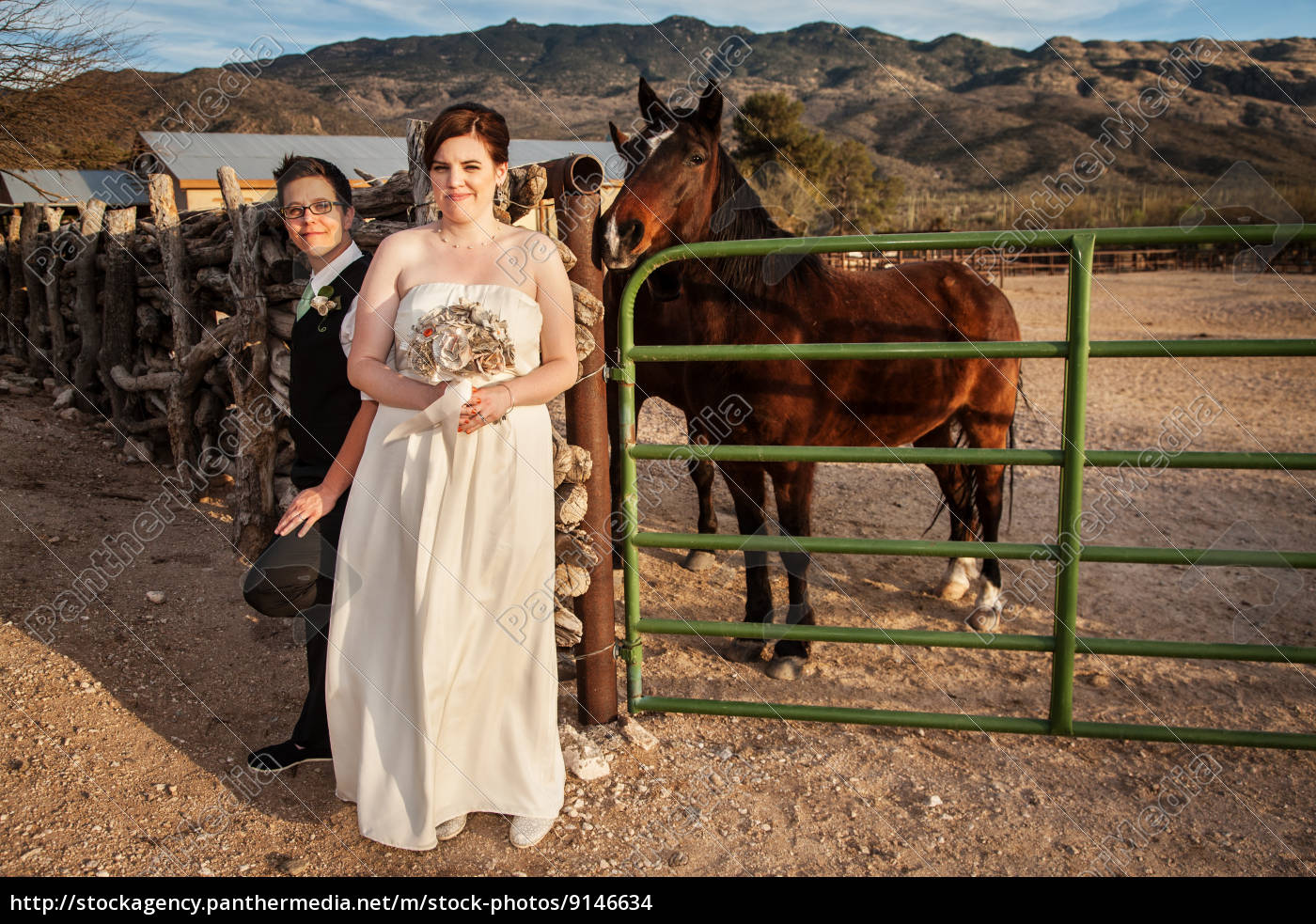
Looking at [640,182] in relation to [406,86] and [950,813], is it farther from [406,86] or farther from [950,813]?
[406,86]

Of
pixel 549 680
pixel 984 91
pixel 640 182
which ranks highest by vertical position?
pixel 984 91

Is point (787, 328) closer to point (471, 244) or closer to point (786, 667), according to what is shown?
point (786, 667)

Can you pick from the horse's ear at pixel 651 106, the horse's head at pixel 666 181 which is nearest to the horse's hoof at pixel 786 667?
the horse's head at pixel 666 181

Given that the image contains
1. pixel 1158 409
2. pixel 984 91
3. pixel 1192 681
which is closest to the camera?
pixel 1192 681

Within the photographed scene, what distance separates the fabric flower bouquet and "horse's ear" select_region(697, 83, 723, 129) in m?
1.66

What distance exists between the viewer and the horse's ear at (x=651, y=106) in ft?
11.3

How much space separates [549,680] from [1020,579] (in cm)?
327

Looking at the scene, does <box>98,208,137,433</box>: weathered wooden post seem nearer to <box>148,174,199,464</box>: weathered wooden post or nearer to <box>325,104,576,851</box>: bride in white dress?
<box>148,174,199,464</box>: weathered wooden post

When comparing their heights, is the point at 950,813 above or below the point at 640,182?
below

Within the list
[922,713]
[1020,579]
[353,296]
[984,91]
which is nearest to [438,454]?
[353,296]

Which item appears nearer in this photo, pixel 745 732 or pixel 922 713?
pixel 922 713

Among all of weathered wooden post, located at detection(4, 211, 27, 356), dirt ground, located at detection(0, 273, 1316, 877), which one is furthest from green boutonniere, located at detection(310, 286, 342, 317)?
weathered wooden post, located at detection(4, 211, 27, 356)

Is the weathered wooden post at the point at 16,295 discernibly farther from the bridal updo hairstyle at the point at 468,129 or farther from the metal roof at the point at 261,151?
the metal roof at the point at 261,151

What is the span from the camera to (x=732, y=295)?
3.51 metres
